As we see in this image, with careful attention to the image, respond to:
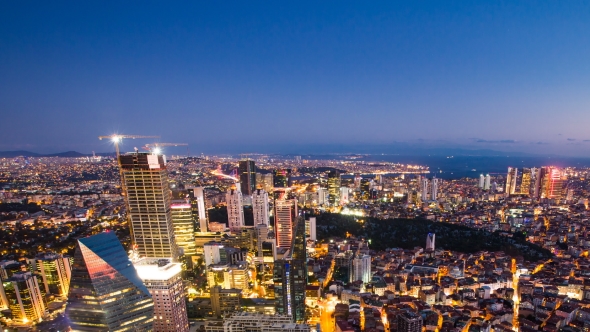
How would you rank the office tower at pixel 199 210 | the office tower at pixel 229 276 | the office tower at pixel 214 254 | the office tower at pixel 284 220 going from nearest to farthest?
1. the office tower at pixel 229 276
2. the office tower at pixel 214 254
3. the office tower at pixel 284 220
4. the office tower at pixel 199 210

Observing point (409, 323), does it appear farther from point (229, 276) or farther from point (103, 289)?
point (103, 289)

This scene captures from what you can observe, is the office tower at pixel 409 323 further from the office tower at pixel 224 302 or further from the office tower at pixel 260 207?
the office tower at pixel 260 207

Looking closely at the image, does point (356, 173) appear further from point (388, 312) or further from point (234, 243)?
point (388, 312)

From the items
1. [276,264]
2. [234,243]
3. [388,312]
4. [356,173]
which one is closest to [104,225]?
[234,243]

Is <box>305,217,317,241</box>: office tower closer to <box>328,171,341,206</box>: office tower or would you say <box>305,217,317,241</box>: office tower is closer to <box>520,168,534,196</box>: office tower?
<box>328,171,341,206</box>: office tower

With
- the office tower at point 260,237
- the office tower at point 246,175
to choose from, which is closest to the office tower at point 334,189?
the office tower at point 246,175

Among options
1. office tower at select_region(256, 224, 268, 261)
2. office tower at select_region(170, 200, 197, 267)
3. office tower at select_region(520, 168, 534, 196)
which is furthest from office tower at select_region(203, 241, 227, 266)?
office tower at select_region(520, 168, 534, 196)
